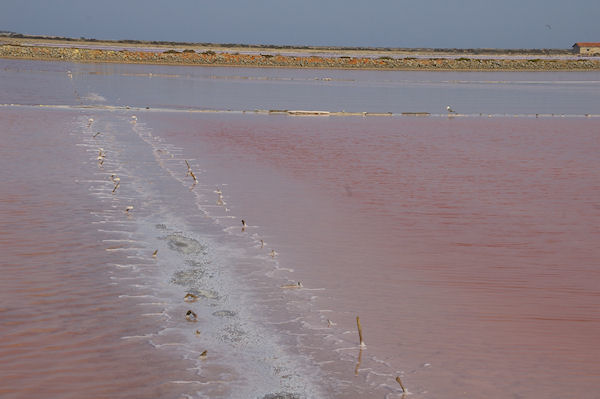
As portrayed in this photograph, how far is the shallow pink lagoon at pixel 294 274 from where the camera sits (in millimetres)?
5125

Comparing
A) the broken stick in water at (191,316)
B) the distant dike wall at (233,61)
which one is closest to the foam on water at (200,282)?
the broken stick in water at (191,316)

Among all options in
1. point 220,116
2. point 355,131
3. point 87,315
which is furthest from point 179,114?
point 87,315

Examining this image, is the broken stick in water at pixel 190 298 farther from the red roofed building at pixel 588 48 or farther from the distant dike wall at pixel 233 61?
the red roofed building at pixel 588 48

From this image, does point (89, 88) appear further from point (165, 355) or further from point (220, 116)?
point (165, 355)

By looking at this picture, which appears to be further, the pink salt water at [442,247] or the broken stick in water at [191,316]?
the broken stick in water at [191,316]

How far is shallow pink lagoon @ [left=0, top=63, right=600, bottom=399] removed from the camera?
5.12m

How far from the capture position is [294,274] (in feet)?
24.3

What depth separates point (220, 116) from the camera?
2444cm

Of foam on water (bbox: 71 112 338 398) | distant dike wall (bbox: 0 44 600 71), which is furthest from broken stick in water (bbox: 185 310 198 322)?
distant dike wall (bbox: 0 44 600 71)

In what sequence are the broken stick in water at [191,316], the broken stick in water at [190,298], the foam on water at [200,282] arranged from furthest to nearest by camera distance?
the broken stick in water at [190,298] < the broken stick in water at [191,316] < the foam on water at [200,282]

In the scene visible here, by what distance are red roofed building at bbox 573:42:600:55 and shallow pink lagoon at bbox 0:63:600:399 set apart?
474 ft

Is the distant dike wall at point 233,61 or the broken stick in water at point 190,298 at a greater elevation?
the broken stick in water at point 190,298

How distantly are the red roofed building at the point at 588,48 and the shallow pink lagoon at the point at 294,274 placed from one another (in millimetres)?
144625

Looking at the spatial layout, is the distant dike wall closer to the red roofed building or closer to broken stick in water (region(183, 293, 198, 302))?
broken stick in water (region(183, 293, 198, 302))
